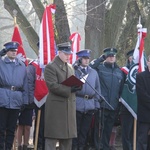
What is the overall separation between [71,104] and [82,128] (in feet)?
4.18

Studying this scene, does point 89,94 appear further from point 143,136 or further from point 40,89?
point 143,136

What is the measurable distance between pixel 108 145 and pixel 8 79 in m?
2.61

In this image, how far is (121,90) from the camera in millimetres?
9805

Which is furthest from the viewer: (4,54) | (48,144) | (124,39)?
(124,39)

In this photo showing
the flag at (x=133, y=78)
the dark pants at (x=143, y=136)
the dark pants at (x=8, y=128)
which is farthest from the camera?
the flag at (x=133, y=78)

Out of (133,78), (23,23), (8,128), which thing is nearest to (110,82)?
(133,78)

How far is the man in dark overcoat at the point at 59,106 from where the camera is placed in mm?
8000

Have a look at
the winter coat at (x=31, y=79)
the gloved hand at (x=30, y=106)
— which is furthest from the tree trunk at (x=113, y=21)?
the gloved hand at (x=30, y=106)

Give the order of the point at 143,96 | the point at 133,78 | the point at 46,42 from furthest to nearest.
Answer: the point at 133,78 < the point at 46,42 < the point at 143,96

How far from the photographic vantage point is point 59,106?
26.4 feet

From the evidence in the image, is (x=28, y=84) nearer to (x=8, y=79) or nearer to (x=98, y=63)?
(x=8, y=79)

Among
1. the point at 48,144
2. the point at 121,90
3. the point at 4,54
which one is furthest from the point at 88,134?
the point at 4,54

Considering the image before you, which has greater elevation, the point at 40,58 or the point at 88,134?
the point at 40,58

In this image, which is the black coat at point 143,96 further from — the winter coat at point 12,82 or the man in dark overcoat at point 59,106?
the winter coat at point 12,82
